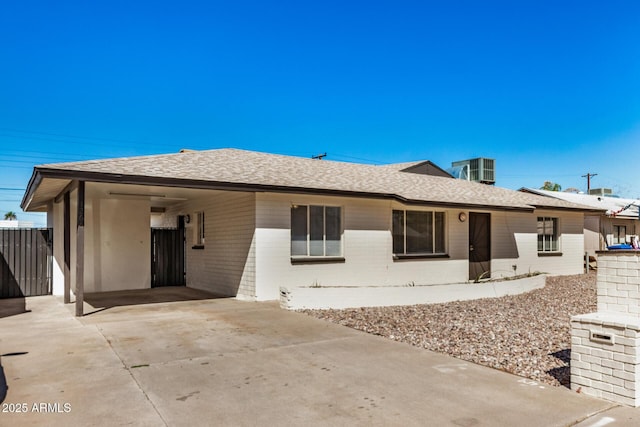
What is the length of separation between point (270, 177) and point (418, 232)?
17.8 ft

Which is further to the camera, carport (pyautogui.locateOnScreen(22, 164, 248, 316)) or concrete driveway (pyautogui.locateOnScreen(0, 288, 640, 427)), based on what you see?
carport (pyautogui.locateOnScreen(22, 164, 248, 316))

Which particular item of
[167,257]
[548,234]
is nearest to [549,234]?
[548,234]

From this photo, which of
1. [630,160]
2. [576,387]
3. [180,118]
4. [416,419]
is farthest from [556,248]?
[180,118]

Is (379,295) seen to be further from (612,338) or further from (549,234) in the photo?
(549,234)

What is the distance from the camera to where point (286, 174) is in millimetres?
12516

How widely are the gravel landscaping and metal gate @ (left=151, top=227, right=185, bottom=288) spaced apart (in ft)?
23.9

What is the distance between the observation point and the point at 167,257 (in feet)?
49.9

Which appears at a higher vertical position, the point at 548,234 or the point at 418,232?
the point at 418,232

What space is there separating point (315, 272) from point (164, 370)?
6.90 m

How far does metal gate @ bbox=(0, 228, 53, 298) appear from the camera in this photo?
41.4 ft

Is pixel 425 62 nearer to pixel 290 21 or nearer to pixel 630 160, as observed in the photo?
pixel 290 21

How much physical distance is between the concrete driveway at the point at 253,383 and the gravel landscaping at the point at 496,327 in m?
0.45

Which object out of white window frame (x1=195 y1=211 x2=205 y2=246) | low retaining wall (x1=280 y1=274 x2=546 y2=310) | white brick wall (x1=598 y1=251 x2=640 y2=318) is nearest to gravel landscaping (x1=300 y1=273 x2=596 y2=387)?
low retaining wall (x1=280 y1=274 x2=546 y2=310)

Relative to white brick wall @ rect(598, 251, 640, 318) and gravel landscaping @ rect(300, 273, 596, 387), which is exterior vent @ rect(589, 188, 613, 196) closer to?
gravel landscaping @ rect(300, 273, 596, 387)
